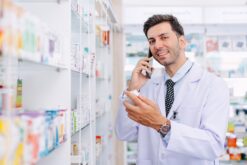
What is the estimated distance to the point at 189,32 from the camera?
18.1 ft

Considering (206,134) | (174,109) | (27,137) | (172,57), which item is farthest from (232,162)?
(27,137)

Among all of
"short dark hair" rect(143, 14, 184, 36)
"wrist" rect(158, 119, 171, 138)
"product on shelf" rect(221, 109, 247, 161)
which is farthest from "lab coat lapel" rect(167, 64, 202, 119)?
"product on shelf" rect(221, 109, 247, 161)

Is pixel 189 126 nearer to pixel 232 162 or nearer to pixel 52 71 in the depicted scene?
pixel 52 71

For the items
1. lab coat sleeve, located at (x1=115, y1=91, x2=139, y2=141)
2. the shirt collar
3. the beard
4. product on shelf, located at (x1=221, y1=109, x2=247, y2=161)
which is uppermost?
the beard

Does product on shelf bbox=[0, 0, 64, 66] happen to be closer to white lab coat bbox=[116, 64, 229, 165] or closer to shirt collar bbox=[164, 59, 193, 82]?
white lab coat bbox=[116, 64, 229, 165]

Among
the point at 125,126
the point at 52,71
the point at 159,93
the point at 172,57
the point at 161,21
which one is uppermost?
the point at 161,21

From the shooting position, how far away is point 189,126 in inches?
82.1

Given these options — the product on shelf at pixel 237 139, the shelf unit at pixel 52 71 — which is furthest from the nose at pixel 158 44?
Answer: the product on shelf at pixel 237 139

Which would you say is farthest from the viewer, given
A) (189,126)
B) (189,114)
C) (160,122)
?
(189,114)

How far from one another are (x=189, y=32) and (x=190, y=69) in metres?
3.35

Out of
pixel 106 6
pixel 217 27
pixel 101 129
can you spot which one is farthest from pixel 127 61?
pixel 106 6

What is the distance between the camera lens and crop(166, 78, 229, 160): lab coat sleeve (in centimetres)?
178

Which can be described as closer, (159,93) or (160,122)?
(160,122)

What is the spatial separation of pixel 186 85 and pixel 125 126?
22.5 inches
